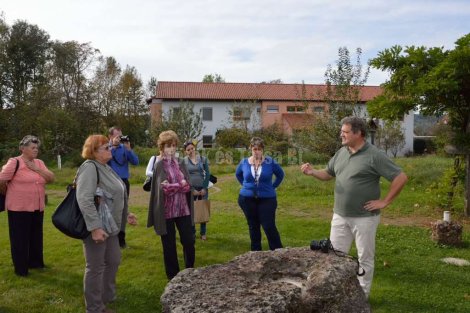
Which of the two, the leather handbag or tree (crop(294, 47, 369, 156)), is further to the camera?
tree (crop(294, 47, 369, 156))

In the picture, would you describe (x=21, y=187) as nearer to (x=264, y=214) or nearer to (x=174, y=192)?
(x=174, y=192)

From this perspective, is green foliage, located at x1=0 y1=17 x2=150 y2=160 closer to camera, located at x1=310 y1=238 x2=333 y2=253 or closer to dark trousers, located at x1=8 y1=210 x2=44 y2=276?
dark trousers, located at x1=8 y1=210 x2=44 y2=276

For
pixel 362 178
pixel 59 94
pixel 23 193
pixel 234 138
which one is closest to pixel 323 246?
pixel 362 178

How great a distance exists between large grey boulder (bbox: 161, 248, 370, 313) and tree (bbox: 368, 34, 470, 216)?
6188 mm

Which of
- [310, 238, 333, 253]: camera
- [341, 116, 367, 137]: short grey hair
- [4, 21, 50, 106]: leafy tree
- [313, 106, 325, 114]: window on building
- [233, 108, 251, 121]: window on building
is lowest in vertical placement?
[310, 238, 333, 253]: camera

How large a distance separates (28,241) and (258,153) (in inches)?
128

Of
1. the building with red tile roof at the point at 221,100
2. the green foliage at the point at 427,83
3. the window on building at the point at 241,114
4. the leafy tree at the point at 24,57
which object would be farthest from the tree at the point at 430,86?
the building with red tile roof at the point at 221,100

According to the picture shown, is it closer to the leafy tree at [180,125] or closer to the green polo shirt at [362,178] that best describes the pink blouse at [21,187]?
the green polo shirt at [362,178]

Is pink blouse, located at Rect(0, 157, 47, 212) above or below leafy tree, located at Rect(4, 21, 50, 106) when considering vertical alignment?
below

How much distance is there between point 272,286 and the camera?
3.21 metres

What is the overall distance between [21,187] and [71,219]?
6.31 feet

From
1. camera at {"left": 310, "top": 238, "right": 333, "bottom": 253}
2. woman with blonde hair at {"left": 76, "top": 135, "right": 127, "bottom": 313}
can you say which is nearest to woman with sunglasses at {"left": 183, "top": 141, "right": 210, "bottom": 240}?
woman with blonde hair at {"left": 76, "top": 135, "right": 127, "bottom": 313}

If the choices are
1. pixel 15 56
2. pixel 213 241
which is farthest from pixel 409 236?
pixel 15 56

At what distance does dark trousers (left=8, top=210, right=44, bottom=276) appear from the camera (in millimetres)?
5676
